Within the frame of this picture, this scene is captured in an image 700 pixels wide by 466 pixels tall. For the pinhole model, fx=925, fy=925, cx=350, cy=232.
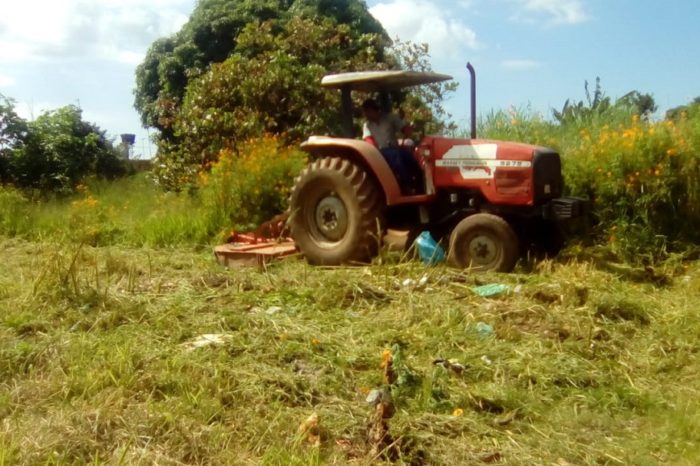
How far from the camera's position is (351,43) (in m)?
15.1

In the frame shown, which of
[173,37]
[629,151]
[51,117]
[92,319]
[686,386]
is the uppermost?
[173,37]

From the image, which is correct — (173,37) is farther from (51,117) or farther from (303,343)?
(303,343)

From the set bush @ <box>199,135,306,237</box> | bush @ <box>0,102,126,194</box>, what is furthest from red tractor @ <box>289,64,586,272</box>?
bush @ <box>0,102,126,194</box>

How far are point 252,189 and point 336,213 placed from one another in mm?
2427

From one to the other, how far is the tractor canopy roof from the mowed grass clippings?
77.4 inches

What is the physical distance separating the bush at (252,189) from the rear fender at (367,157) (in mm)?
2008

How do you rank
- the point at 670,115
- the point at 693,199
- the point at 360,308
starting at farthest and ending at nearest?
the point at 670,115, the point at 693,199, the point at 360,308

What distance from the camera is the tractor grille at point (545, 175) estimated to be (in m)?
7.88

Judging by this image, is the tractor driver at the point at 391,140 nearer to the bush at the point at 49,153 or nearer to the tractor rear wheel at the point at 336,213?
the tractor rear wheel at the point at 336,213

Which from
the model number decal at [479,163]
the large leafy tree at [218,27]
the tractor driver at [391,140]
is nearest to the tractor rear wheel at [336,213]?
the tractor driver at [391,140]

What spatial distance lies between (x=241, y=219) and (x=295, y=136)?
8.60 ft

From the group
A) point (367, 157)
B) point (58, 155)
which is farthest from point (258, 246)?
point (58, 155)

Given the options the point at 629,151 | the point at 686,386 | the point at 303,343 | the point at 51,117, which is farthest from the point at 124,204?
the point at 686,386

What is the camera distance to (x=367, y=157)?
27.0 feet
